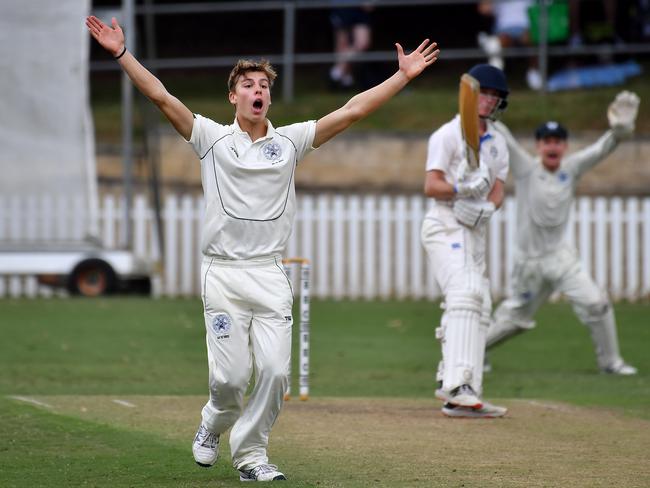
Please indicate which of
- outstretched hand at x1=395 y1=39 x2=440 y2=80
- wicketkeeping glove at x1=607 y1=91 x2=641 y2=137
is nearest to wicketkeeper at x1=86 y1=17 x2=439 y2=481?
outstretched hand at x1=395 y1=39 x2=440 y2=80

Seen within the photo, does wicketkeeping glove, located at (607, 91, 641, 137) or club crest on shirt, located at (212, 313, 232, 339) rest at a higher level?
wicketkeeping glove, located at (607, 91, 641, 137)

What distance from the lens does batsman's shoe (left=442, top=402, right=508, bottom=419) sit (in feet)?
30.0

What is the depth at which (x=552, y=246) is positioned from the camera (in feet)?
40.7

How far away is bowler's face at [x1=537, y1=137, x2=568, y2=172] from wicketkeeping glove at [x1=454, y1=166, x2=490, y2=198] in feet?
10.1

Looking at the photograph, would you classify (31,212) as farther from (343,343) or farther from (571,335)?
(571,335)

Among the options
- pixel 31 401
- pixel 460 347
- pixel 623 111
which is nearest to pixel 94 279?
pixel 623 111

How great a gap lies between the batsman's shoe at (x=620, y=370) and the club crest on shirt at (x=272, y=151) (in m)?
5.90

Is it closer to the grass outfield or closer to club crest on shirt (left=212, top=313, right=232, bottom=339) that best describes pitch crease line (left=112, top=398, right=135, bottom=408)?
the grass outfield

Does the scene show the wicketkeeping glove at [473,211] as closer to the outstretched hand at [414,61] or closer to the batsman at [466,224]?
the batsman at [466,224]

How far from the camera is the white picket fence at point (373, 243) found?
19891 millimetres

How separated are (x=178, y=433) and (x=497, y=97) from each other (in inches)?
126

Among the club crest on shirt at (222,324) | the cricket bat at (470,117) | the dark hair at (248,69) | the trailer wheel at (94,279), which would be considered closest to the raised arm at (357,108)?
the dark hair at (248,69)

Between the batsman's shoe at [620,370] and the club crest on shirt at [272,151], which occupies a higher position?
the club crest on shirt at [272,151]

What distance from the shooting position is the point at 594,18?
23.4m
